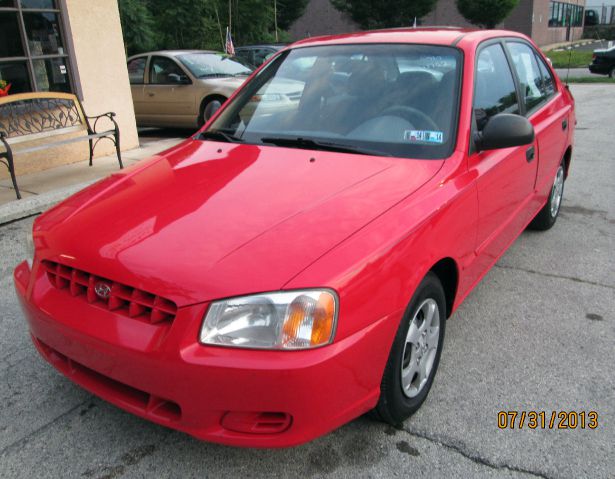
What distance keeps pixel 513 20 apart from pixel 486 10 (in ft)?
17.2

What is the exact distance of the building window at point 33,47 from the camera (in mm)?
6668

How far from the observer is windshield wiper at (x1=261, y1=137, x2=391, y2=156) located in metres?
2.85

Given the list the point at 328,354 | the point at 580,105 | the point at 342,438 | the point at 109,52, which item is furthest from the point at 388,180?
the point at 580,105

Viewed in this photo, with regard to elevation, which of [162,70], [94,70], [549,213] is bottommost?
[549,213]

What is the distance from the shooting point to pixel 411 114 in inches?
116

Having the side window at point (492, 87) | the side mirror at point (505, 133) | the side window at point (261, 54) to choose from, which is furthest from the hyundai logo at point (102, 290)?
the side window at point (261, 54)

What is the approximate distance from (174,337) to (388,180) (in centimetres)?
120

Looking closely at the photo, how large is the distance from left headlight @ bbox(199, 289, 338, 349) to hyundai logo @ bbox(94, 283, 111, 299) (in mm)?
449

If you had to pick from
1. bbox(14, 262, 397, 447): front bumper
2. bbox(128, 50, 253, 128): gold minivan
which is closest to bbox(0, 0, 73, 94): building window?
bbox(128, 50, 253, 128): gold minivan

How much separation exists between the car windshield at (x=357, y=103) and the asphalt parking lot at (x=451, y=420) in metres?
1.19

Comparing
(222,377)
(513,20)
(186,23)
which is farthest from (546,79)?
(513,20)

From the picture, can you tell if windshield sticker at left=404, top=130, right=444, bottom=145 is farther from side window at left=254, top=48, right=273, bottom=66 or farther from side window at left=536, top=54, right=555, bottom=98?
side window at left=254, top=48, right=273, bottom=66

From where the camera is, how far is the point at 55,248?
92.0 inches

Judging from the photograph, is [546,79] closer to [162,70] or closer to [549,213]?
[549,213]
